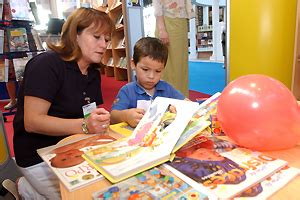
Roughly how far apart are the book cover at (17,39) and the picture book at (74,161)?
237 cm

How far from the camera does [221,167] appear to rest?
0.56m

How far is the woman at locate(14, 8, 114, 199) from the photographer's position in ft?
3.27

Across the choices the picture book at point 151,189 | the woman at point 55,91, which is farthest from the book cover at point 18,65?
the picture book at point 151,189

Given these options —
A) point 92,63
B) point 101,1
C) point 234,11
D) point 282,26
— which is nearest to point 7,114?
point 92,63

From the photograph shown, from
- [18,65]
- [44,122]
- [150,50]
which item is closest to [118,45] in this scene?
[18,65]

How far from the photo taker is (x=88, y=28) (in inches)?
44.8

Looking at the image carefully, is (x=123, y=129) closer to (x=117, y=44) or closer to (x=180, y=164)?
(x=180, y=164)

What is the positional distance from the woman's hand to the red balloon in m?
0.38

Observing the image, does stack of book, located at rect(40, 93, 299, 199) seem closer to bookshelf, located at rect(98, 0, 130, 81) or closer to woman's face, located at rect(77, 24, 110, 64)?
woman's face, located at rect(77, 24, 110, 64)

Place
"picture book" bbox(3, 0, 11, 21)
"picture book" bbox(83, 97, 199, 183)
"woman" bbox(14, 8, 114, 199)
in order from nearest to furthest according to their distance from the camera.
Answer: "picture book" bbox(83, 97, 199, 183), "woman" bbox(14, 8, 114, 199), "picture book" bbox(3, 0, 11, 21)

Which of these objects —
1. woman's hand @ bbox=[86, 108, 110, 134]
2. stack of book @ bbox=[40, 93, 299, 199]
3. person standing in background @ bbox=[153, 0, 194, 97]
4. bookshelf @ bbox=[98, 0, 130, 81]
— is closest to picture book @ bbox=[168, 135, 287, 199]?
stack of book @ bbox=[40, 93, 299, 199]

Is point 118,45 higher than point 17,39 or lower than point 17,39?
lower

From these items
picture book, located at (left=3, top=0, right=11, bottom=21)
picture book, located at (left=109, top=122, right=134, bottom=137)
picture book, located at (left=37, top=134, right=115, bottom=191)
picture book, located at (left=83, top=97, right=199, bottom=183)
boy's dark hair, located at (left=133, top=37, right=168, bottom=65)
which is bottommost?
picture book, located at (left=109, top=122, right=134, bottom=137)

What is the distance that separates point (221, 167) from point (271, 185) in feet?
0.34
